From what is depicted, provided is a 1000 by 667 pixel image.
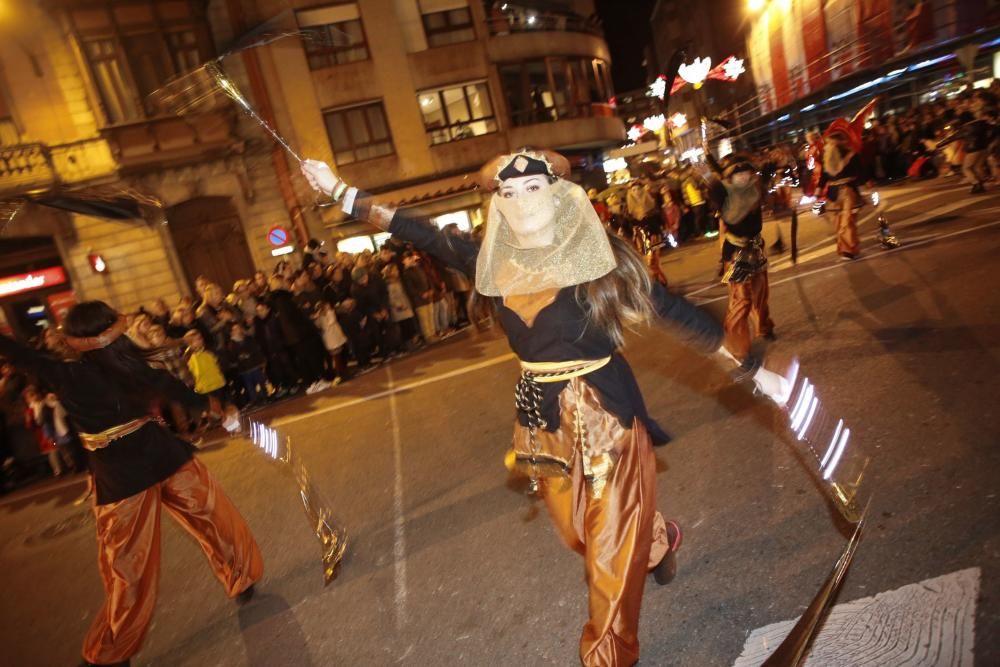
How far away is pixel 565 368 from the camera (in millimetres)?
2316

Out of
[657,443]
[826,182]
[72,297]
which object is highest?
[72,297]

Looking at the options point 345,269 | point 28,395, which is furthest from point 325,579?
point 345,269

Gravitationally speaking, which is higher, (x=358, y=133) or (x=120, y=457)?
(x=358, y=133)

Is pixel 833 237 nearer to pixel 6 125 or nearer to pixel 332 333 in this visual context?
pixel 332 333

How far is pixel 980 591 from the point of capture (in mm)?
2396

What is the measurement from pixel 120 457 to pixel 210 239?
16.3 metres

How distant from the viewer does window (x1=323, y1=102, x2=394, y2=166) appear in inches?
817

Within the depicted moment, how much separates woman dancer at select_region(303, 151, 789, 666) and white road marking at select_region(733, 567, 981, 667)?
2.30 feet

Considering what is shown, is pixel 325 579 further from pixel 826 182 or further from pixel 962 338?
pixel 826 182

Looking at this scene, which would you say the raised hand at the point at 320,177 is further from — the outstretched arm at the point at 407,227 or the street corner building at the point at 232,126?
the street corner building at the point at 232,126

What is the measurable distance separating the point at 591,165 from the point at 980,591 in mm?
26148

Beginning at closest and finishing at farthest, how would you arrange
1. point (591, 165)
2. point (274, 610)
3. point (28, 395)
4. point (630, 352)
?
point (274, 610), point (630, 352), point (28, 395), point (591, 165)

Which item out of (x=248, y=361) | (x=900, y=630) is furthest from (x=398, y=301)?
(x=900, y=630)

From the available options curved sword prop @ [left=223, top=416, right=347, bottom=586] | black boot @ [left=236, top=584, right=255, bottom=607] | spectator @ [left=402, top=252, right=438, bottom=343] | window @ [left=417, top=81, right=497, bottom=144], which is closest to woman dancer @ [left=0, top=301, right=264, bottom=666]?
curved sword prop @ [left=223, top=416, right=347, bottom=586]
